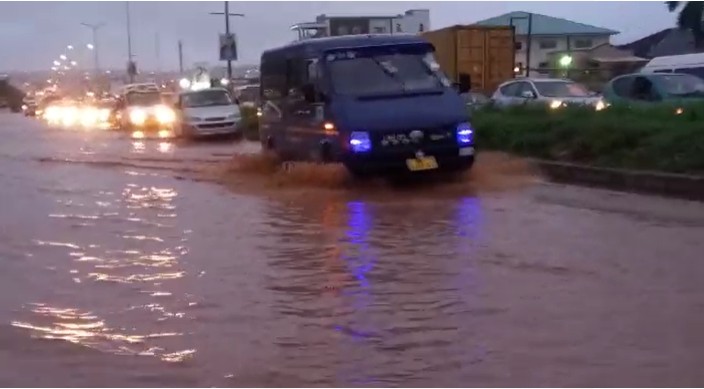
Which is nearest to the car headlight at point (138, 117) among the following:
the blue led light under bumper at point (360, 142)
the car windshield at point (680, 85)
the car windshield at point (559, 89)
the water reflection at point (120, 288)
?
the car windshield at point (559, 89)

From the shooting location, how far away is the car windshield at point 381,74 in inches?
614

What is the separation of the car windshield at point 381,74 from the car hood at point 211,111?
14150 mm

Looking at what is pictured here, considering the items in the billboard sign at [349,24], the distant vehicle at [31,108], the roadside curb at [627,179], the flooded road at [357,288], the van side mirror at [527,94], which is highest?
the billboard sign at [349,24]

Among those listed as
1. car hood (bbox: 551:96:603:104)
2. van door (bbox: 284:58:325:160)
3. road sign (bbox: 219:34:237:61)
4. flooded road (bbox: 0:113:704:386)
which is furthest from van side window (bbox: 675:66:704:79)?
road sign (bbox: 219:34:237:61)

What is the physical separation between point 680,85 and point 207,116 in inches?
481

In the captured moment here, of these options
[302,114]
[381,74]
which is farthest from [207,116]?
[381,74]

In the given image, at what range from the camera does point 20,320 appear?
8.36 m

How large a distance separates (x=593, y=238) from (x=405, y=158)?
425 cm

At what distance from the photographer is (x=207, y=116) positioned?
97.0ft

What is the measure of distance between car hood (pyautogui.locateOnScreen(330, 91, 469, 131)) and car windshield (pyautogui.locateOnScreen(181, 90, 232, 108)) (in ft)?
51.5

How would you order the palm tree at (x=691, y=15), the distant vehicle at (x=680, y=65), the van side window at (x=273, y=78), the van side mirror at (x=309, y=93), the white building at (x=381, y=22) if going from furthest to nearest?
the white building at (x=381, y=22)
the palm tree at (x=691, y=15)
the distant vehicle at (x=680, y=65)
the van side window at (x=273, y=78)
the van side mirror at (x=309, y=93)

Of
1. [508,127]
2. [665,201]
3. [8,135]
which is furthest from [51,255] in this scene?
[8,135]

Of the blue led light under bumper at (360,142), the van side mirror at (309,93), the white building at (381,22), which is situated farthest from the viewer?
the white building at (381,22)

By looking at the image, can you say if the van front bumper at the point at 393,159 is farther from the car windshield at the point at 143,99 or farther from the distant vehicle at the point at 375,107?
the car windshield at the point at 143,99
